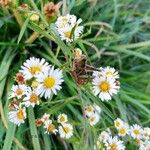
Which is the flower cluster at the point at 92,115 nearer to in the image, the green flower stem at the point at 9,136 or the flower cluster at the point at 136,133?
the flower cluster at the point at 136,133

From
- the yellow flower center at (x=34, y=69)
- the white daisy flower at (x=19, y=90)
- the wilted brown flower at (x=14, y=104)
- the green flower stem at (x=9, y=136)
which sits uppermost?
the yellow flower center at (x=34, y=69)

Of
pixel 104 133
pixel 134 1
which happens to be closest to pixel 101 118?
pixel 104 133

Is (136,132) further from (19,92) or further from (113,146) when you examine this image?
(19,92)

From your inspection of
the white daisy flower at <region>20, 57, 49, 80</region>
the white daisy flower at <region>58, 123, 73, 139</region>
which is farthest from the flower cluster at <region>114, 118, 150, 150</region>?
the white daisy flower at <region>20, 57, 49, 80</region>

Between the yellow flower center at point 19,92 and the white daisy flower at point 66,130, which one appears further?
the white daisy flower at point 66,130

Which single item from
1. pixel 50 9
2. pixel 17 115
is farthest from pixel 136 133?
pixel 50 9

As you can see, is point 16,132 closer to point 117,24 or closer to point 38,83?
point 38,83

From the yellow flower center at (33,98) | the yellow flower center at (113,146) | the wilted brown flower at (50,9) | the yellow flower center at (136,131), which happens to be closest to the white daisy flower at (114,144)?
the yellow flower center at (113,146)
